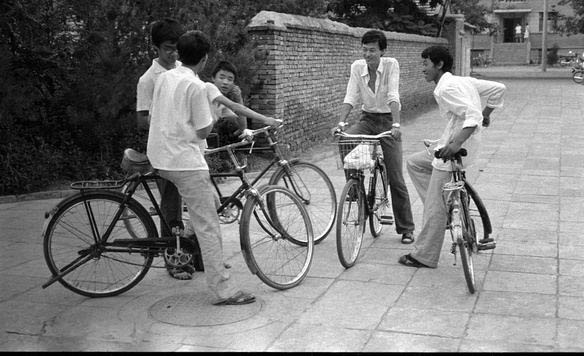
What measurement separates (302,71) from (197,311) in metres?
9.40

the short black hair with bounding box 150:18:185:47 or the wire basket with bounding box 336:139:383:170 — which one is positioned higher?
the short black hair with bounding box 150:18:185:47

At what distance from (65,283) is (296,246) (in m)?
1.75

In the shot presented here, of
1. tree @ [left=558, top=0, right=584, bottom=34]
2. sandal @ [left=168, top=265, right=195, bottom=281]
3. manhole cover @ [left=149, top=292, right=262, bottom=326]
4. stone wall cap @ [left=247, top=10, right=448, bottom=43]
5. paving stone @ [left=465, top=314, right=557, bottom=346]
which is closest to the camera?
paving stone @ [left=465, top=314, right=557, bottom=346]

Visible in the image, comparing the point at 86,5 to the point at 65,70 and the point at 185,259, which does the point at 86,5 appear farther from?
the point at 185,259

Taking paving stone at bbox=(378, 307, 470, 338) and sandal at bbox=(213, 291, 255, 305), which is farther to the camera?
sandal at bbox=(213, 291, 255, 305)

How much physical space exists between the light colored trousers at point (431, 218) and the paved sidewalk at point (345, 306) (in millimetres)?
153

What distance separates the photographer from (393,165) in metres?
6.81

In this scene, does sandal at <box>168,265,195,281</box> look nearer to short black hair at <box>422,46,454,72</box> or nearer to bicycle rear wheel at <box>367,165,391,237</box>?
bicycle rear wheel at <box>367,165,391,237</box>

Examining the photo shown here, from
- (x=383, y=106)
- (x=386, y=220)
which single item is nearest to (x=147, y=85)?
(x=383, y=106)

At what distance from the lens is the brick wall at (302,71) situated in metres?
12.5

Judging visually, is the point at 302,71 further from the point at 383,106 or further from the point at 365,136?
the point at 365,136

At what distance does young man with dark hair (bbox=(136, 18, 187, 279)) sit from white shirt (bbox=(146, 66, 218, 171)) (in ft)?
2.04

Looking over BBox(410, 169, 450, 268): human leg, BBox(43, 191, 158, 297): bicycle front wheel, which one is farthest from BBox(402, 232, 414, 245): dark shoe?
BBox(43, 191, 158, 297): bicycle front wheel

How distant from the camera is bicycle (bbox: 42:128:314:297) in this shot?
5250mm
